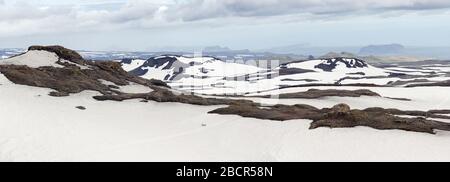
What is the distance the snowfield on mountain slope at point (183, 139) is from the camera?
22.3 metres

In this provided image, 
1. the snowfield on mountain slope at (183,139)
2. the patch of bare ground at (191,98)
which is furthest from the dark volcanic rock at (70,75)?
the snowfield on mountain slope at (183,139)

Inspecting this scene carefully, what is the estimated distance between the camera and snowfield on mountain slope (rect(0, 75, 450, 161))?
22344 millimetres

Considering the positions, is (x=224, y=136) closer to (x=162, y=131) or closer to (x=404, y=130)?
(x=162, y=131)

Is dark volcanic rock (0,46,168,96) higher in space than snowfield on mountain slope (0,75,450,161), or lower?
higher

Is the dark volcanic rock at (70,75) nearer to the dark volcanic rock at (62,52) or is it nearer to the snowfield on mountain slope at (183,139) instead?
the dark volcanic rock at (62,52)

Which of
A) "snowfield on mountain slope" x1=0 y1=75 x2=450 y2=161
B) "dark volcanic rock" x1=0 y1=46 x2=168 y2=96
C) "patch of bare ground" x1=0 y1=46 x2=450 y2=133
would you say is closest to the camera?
"snowfield on mountain slope" x1=0 y1=75 x2=450 y2=161

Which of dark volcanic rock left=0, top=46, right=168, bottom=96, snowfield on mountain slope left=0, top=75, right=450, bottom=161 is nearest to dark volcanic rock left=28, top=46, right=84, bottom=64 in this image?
dark volcanic rock left=0, top=46, right=168, bottom=96

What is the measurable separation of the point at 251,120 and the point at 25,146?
13.3 meters

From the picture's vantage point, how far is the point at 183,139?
1053 inches

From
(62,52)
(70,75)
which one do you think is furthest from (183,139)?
(62,52)

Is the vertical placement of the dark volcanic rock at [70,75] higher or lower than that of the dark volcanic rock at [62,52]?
lower

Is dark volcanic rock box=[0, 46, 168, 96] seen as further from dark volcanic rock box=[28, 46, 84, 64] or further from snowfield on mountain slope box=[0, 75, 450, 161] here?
snowfield on mountain slope box=[0, 75, 450, 161]

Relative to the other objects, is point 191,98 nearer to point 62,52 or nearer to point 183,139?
point 183,139

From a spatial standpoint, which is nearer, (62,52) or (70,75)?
(70,75)
